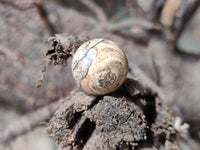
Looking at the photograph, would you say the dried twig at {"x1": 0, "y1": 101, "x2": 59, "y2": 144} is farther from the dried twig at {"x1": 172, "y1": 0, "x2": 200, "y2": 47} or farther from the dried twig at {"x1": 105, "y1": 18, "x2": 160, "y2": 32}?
the dried twig at {"x1": 172, "y1": 0, "x2": 200, "y2": 47}

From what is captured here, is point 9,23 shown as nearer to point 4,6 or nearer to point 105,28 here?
point 4,6

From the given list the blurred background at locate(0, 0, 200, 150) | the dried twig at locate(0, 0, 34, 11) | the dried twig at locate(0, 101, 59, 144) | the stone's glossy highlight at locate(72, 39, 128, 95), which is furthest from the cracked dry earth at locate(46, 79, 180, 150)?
the dried twig at locate(0, 0, 34, 11)

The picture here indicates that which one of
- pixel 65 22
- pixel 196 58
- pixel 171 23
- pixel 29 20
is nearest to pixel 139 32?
pixel 171 23

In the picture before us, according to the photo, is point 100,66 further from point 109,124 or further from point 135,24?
point 135,24

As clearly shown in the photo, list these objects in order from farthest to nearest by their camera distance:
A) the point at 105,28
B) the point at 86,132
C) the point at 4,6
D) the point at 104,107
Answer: the point at 105,28 < the point at 4,6 < the point at 86,132 < the point at 104,107

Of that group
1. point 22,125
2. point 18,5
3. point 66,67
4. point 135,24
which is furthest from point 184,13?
point 22,125

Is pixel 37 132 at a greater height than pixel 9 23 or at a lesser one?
lesser

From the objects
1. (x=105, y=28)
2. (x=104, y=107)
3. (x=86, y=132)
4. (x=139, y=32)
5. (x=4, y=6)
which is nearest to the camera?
(x=104, y=107)
